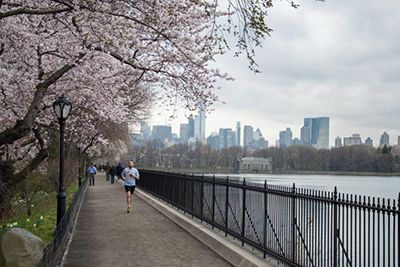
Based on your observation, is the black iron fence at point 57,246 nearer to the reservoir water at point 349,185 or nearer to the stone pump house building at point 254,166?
the reservoir water at point 349,185

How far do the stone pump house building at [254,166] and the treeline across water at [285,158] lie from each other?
3.33 m

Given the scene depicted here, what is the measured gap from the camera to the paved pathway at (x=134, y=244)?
35.8ft

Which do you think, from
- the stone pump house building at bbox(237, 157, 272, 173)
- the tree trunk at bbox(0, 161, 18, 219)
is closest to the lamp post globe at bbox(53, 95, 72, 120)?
the tree trunk at bbox(0, 161, 18, 219)

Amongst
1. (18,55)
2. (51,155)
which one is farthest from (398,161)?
(18,55)

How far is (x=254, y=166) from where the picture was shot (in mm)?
131750

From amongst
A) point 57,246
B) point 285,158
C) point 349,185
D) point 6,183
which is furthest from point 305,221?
point 285,158

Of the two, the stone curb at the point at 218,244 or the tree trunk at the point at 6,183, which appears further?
the tree trunk at the point at 6,183

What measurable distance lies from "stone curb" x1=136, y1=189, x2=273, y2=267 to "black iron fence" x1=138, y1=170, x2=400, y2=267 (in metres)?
0.30

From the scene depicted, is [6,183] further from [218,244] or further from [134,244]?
[218,244]

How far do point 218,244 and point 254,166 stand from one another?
12057 cm

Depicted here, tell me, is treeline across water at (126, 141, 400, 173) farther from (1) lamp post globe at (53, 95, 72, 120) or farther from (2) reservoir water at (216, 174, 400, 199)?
(1) lamp post globe at (53, 95, 72, 120)

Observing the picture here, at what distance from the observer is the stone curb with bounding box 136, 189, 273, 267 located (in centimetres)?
1003

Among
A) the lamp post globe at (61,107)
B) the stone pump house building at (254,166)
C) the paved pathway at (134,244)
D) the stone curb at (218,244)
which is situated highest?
the lamp post globe at (61,107)

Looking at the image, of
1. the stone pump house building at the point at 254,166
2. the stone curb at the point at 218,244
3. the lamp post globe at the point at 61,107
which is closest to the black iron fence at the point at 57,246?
the lamp post globe at the point at 61,107
